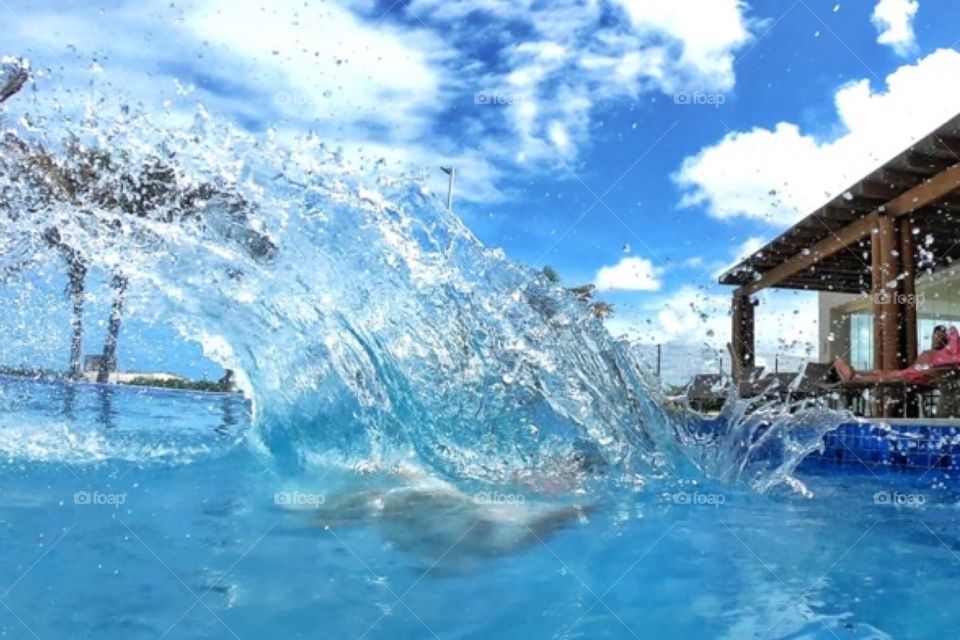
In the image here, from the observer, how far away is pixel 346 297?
4.68 metres

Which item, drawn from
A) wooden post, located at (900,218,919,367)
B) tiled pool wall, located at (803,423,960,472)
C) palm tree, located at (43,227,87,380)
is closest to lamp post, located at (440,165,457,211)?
palm tree, located at (43,227,87,380)

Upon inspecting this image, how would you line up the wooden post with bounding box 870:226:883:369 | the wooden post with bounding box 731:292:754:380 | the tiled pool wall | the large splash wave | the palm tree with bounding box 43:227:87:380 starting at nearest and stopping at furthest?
1. the large splash wave
2. the palm tree with bounding box 43:227:87:380
3. the tiled pool wall
4. the wooden post with bounding box 870:226:883:369
5. the wooden post with bounding box 731:292:754:380

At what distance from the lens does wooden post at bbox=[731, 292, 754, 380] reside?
17422 millimetres

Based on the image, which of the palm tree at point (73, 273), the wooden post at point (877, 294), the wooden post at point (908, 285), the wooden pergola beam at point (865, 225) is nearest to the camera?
the palm tree at point (73, 273)

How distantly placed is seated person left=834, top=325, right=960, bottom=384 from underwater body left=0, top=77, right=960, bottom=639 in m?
3.63

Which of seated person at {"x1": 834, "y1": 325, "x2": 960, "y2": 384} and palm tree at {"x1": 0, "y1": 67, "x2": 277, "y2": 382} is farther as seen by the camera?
seated person at {"x1": 834, "y1": 325, "x2": 960, "y2": 384}

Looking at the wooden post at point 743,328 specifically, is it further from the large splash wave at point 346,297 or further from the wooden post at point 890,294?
the large splash wave at point 346,297

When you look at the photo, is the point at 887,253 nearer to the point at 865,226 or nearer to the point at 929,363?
the point at 865,226

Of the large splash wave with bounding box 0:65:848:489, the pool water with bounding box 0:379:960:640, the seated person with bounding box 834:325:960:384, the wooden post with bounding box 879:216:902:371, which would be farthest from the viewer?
the wooden post with bounding box 879:216:902:371

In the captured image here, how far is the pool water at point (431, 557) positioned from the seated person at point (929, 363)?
485 cm

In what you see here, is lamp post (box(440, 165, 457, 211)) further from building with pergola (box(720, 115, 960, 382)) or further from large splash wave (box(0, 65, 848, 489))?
large splash wave (box(0, 65, 848, 489))

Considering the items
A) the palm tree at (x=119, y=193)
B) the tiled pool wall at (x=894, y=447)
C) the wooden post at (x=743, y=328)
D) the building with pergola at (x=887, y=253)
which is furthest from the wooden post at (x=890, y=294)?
the palm tree at (x=119, y=193)

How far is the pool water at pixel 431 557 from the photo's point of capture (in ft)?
8.27

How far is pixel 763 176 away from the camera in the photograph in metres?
9.64
